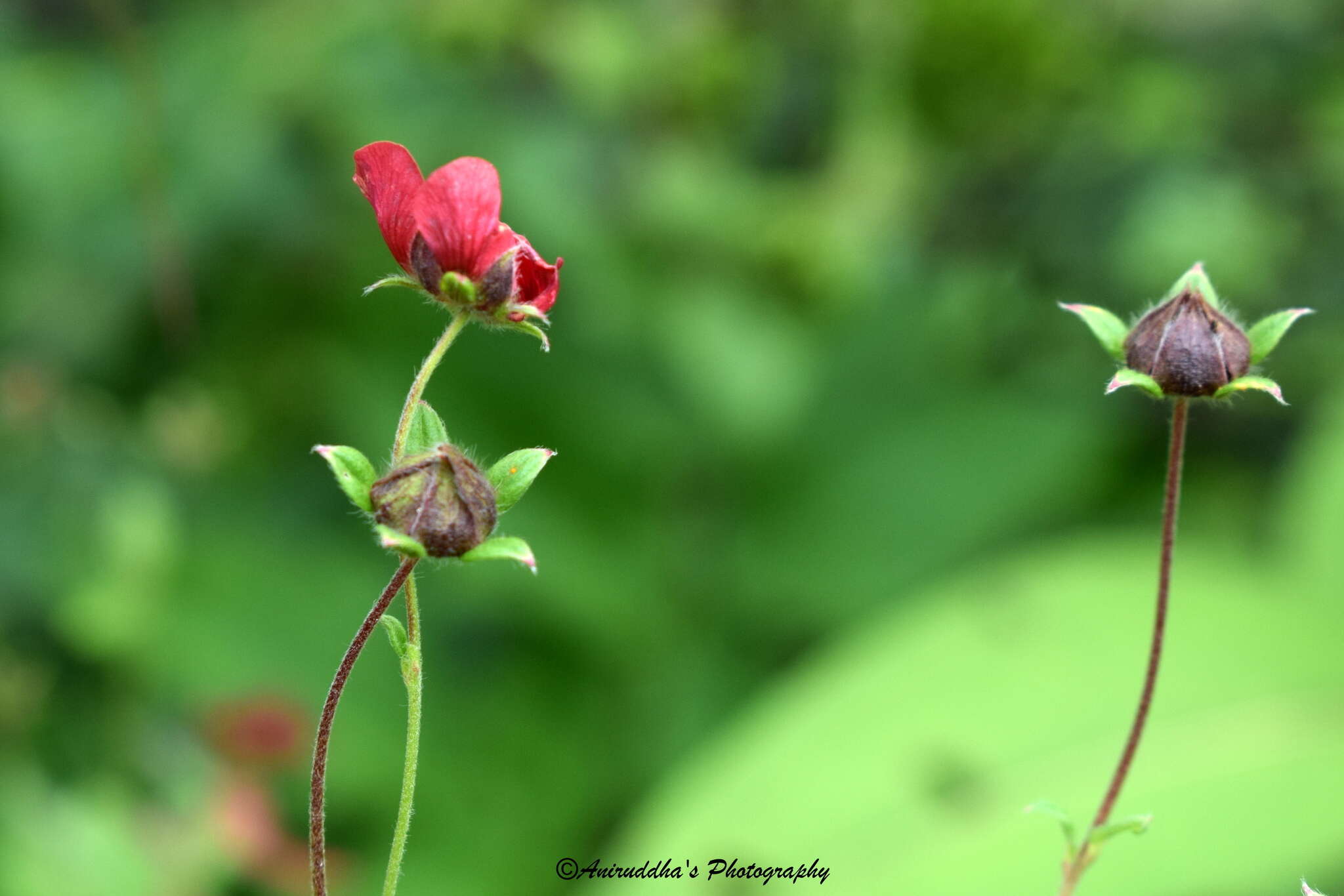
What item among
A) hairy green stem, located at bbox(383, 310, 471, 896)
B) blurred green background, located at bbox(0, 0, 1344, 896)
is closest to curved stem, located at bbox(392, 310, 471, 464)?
hairy green stem, located at bbox(383, 310, 471, 896)

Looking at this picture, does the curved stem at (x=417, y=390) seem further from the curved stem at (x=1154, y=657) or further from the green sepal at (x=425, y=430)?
the curved stem at (x=1154, y=657)

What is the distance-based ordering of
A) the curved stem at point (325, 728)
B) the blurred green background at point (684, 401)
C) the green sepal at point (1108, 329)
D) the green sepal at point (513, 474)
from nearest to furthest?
the curved stem at point (325, 728) < the green sepal at point (513, 474) < the green sepal at point (1108, 329) < the blurred green background at point (684, 401)

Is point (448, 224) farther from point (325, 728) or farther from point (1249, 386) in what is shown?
point (1249, 386)

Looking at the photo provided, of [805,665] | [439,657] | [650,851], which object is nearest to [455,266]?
[650,851]

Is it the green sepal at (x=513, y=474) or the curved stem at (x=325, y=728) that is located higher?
the green sepal at (x=513, y=474)

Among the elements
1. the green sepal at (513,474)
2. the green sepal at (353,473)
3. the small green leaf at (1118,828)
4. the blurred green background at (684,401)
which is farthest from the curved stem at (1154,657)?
the blurred green background at (684,401)

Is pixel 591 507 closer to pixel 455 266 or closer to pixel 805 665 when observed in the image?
pixel 805 665
